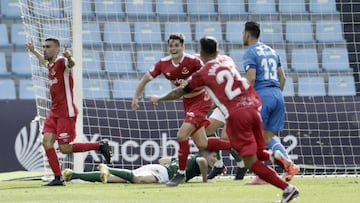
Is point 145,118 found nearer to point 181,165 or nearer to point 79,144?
point 79,144

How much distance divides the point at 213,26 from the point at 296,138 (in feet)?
15.0

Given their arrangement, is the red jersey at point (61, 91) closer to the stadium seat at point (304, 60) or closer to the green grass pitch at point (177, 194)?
the green grass pitch at point (177, 194)

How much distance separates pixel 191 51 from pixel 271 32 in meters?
1.90

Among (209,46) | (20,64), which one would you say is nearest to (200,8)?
(20,64)

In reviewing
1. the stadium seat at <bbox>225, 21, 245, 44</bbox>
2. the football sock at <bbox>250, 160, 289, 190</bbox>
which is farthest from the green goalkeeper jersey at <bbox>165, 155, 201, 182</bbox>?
the stadium seat at <bbox>225, 21, 245, 44</bbox>

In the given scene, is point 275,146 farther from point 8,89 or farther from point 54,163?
point 8,89

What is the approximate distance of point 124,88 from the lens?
17844 millimetres

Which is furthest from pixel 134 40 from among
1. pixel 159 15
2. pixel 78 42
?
pixel 78 42

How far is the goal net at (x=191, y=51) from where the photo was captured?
48.9 feet

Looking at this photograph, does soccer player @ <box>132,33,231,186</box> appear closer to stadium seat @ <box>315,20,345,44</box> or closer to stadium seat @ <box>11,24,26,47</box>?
stadium seat @ <box>315,20,345,44</box>

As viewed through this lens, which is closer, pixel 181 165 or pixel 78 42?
pixel 181 165

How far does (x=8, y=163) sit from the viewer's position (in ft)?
51.3

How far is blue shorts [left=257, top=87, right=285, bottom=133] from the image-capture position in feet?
35.4

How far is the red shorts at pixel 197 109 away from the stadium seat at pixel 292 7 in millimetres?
6333
